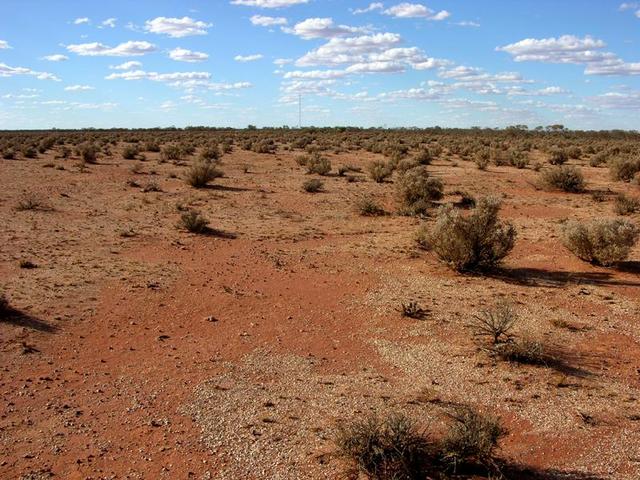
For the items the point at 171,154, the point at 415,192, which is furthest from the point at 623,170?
the point at 171,154

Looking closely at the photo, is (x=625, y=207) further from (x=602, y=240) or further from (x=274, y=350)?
(x=274, y=350)

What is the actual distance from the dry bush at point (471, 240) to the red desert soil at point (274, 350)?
47 centimetres

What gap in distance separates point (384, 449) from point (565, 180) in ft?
73.0

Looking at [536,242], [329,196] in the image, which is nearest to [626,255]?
[536,242]

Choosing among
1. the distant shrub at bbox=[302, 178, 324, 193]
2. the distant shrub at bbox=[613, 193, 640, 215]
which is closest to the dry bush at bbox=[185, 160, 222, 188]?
the distant shrub at bbox=[302, 178, 324, 193]

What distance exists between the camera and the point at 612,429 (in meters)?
6.77

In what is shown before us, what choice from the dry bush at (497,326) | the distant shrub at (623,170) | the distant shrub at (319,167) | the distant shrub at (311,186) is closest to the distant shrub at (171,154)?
the distant shrub at (319,167)

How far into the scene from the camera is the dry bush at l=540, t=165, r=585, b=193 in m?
25.1

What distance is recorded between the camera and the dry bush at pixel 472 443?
5852mm

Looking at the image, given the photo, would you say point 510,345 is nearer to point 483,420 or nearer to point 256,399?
point 483,420

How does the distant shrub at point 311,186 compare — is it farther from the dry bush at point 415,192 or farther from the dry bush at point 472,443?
the dry bush at point 472,443

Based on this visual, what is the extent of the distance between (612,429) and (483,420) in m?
1.88

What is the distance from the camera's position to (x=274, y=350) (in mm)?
9039

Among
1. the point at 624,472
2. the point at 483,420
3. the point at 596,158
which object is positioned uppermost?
the point at 596,158
